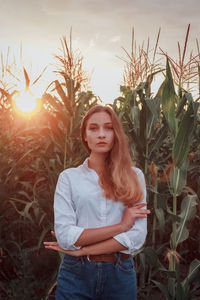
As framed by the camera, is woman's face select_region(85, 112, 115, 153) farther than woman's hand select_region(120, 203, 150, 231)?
Yes

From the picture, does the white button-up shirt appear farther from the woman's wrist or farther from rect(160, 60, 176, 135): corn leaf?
rect(160, 60, 176, 135): corn leaf

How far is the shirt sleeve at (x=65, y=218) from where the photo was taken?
1.42 m

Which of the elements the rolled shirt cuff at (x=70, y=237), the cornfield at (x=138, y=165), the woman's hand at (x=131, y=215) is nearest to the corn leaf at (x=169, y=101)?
the cornfield at (x=138, y=165)

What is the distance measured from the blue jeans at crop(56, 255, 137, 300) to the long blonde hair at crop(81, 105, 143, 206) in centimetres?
30

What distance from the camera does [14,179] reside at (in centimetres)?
314

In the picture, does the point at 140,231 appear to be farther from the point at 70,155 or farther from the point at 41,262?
the point at 41,262

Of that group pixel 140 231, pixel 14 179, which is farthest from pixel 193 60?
pixel 14 179

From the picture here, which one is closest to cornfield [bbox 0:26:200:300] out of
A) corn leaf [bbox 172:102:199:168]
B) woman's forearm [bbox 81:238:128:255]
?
corn leaf [bbox 172:102:199:168]

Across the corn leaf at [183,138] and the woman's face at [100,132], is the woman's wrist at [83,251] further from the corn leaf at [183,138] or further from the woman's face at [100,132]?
the corn leaf at [183,138]

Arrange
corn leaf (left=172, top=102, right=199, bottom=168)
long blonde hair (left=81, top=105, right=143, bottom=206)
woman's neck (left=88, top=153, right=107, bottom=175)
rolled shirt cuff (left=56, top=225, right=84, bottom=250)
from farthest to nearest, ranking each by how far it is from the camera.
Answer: corn leaf (left=172, top=102, right=199, bottom=168), woman's neck (left=88, top=153, right=107, bottom=175), long blonde hair (left=81, top=105, right=143, bottom=206), rolled shirt cuff (left=56, top=225, right=84, bottom=250)

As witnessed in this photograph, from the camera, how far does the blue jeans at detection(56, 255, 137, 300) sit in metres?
1.49

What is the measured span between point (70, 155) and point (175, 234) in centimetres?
106

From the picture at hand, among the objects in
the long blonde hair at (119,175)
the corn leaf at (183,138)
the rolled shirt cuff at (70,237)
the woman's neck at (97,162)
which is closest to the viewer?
the rolled shirt cuff at (70,237)

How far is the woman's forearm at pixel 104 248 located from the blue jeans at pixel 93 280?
0.24 feet
